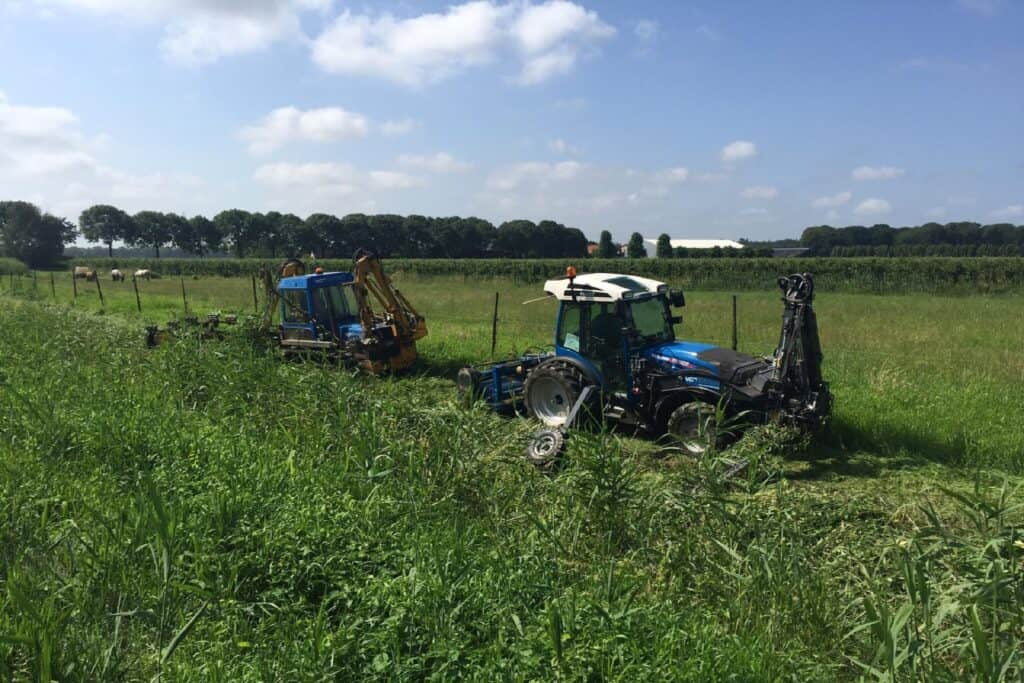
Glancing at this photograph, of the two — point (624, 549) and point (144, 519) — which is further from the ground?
point (144, 519)

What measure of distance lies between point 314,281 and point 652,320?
675cm

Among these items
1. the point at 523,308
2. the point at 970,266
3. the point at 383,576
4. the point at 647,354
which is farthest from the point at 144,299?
the point at 970,266

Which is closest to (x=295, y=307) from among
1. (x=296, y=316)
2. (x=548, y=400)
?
(x=296, y=316)

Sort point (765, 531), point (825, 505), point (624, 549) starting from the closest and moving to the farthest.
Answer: point (765, 531), point (624, 549), point (825, 505)

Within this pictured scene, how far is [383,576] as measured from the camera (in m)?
3.67

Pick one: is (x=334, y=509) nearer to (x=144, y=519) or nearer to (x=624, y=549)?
(x=144, y=519)

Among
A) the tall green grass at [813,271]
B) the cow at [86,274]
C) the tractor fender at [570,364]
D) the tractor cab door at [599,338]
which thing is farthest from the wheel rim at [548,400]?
the cow at [86,274]

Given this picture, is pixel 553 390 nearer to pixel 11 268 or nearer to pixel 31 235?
pixel 11 268

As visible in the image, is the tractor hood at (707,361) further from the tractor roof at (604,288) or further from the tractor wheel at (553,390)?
the tractor wheel at (553,390)

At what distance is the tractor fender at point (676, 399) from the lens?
22.4ft

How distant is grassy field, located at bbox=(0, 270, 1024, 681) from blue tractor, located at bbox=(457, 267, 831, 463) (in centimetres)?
50

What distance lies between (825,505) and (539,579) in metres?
2.93

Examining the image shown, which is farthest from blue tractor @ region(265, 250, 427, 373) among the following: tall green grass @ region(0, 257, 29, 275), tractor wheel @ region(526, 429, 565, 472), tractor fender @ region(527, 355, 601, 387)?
tall green grass @ region(0, 257, 29, 275)

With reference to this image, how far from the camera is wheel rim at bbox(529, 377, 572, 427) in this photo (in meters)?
7.95
